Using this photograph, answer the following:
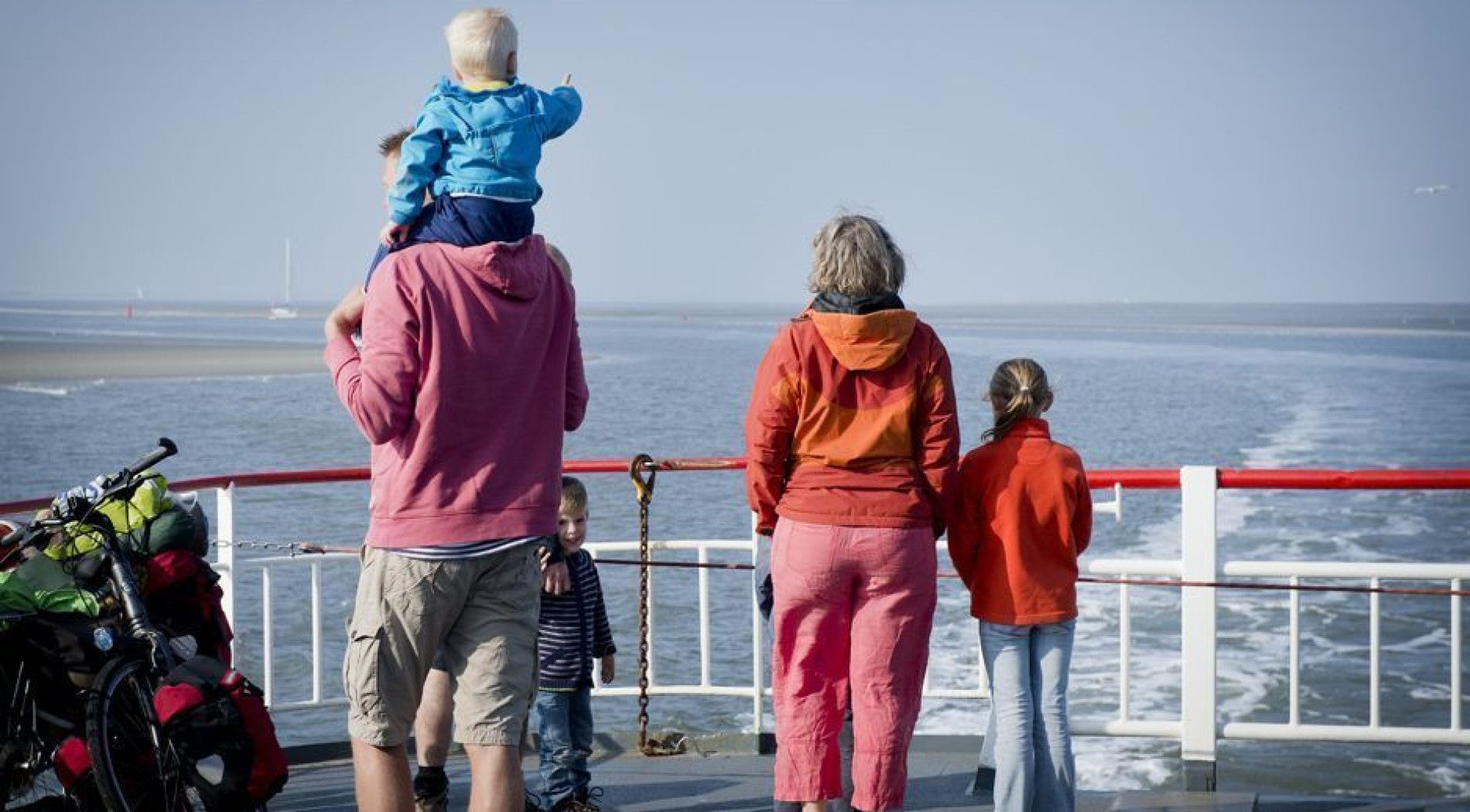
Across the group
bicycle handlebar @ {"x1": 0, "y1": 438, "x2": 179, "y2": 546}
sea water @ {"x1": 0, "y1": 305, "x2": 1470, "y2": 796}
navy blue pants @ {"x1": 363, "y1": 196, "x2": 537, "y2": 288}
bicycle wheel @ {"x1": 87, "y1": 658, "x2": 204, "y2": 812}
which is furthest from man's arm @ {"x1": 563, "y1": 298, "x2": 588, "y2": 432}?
sea water @ {"x1": 0, "y1": 305, "x2": 1470, "y2": 796}

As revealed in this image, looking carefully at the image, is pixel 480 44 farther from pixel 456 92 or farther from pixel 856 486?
pixel 856 486

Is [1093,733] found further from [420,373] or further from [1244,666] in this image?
[1244,666]

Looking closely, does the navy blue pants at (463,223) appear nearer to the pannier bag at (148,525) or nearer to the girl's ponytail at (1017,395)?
the pannier bag at (148,525)

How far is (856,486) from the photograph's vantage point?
4.33m

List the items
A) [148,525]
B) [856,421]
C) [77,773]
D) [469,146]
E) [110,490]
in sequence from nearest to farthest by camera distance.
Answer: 1. [469,146]
2. [77,773]
3. [856,421]
4. [110,490]
5. [148,525]

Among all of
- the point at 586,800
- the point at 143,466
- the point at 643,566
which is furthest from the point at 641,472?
the point at 143,466

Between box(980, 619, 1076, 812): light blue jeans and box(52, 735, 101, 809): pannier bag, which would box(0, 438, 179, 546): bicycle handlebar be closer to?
box(52, 735, 101, 809): pannier bag

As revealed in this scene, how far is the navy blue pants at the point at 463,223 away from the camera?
12.1 ft

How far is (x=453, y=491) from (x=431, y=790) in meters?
1.72

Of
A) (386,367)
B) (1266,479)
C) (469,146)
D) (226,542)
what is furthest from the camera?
(226,542)

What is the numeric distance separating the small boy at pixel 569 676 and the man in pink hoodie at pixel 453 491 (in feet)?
4.98

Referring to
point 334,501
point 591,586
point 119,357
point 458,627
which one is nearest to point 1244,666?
point 591,586

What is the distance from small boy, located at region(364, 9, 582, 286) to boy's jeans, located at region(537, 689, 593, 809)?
2029 millimetres

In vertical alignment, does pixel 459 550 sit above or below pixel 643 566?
above
